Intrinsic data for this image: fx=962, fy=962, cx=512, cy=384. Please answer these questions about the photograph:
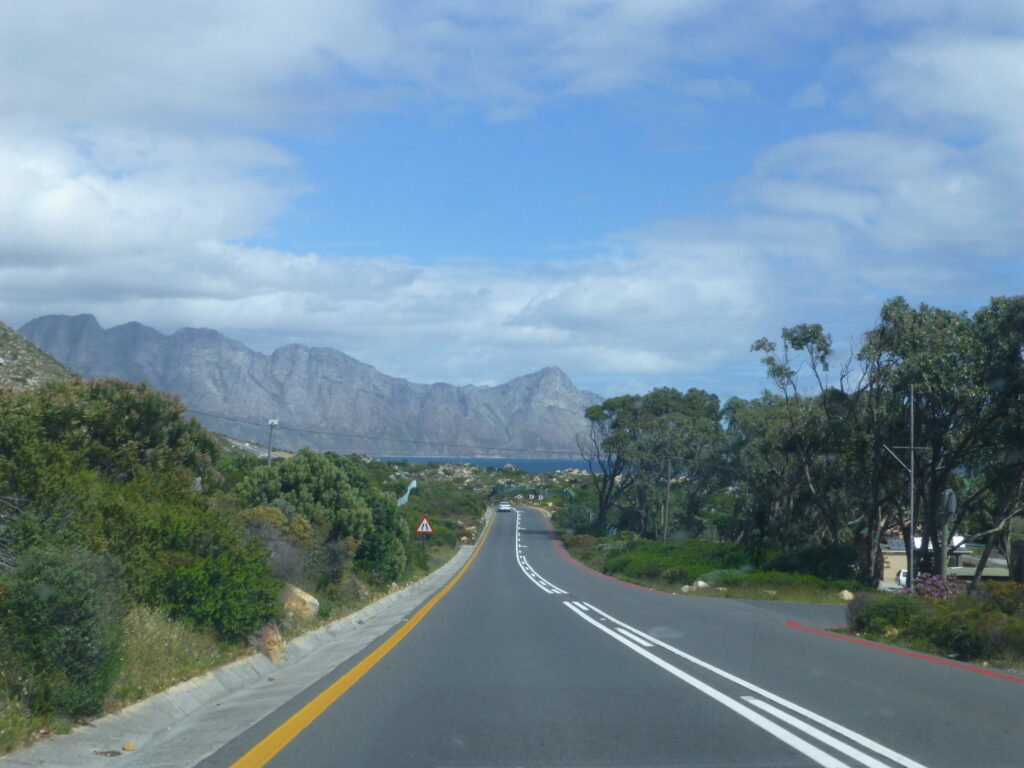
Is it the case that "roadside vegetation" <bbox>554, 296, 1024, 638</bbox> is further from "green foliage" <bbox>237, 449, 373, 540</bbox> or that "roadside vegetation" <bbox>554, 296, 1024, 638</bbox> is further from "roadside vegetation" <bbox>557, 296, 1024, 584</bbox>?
"green foliage" <bbox>237, 449, 373, 540</bbox>

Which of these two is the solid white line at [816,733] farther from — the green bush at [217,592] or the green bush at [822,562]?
the green bush at [822,562]

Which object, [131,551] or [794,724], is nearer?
[794,724]

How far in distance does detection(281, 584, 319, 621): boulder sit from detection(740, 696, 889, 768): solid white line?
8197 mm

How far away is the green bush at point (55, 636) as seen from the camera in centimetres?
768

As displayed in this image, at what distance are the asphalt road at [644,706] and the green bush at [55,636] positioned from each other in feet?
4.21

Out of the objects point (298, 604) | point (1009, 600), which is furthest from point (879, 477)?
point (298, 604)

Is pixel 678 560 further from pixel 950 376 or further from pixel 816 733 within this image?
pixel 816 733

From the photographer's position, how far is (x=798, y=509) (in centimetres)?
5556

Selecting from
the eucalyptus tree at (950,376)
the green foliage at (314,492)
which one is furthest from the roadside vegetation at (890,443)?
the green foliage at (314,492)

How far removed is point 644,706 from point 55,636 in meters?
5.53

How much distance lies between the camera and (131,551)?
447 inches

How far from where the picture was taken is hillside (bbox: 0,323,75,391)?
34.7 meters

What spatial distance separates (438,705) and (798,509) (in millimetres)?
49108

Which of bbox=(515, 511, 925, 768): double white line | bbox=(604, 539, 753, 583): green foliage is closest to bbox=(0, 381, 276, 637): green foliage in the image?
bbox=(515, 511, 925, 768): double white line
